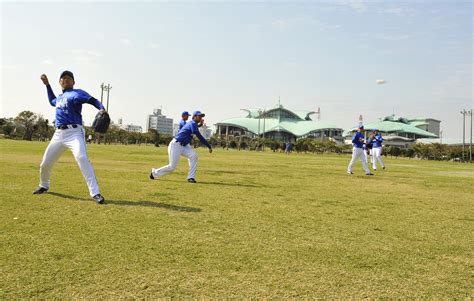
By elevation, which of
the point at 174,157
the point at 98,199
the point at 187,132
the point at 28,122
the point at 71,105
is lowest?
the point at 98,199

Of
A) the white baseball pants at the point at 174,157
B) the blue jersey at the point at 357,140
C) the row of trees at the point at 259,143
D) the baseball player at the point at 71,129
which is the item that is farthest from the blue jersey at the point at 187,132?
the row of trees at the point at 259,143

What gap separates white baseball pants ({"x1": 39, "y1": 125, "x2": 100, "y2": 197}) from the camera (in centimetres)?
712

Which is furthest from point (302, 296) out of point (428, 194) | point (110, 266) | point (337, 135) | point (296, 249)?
point (337, 135)

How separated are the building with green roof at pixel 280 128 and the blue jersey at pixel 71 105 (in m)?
135

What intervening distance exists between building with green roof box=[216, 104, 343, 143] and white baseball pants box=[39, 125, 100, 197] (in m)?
135

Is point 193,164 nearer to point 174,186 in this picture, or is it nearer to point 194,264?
point 174,186

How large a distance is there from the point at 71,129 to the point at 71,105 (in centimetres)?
44

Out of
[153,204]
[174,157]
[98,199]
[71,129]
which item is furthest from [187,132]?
[98,199]

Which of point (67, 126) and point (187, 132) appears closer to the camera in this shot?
point (67, 126)

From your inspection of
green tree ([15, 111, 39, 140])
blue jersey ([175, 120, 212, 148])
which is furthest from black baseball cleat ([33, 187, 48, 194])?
green tree ([15, 111, 39, 140])

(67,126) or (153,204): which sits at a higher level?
(67,126)

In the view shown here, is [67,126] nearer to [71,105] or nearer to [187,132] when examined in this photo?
[71,105]

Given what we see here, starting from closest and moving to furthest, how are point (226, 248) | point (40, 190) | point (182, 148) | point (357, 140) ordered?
point (226, 248) → point (40, 190) → point (182, 148) → point (357, 140)

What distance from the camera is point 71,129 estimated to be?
736 centimetres
